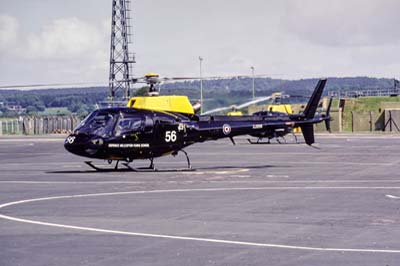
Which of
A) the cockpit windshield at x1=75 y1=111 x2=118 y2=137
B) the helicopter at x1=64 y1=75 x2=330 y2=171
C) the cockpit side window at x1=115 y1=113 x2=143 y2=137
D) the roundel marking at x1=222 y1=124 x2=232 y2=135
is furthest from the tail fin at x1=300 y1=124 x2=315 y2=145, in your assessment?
the cockpit windshield at x1=75 y1=111 x2=118 y2=137

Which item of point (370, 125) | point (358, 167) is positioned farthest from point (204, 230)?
point (370, 125)

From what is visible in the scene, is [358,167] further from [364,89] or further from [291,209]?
[364,89]

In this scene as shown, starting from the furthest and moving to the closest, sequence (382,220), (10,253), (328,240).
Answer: (382,220), (328,240), (10,253)

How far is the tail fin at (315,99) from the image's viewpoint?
1361 inches

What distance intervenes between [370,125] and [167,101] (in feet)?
209

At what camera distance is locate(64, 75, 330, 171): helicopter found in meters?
31.4

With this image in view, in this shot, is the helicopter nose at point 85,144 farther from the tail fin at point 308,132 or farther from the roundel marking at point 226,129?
the tail fin at point 308,132

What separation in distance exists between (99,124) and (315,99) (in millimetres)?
8404

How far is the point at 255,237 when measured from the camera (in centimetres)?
1545

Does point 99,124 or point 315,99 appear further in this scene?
point 315,99

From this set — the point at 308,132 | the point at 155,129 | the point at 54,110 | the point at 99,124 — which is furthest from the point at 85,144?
the point at 54,110

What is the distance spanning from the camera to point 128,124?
31.7 meters

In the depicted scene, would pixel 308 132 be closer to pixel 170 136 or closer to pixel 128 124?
pixel 170 136

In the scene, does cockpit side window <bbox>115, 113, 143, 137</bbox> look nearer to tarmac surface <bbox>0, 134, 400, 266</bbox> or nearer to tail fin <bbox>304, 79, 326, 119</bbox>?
tarmac surface <bbox>0, 134, 400, 266</bbox>
